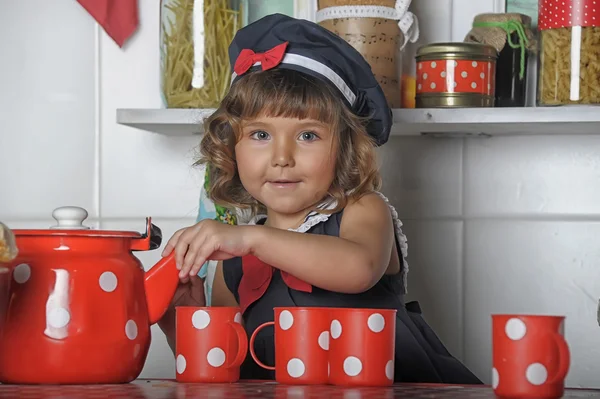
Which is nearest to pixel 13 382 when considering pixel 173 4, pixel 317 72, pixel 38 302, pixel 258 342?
pixel 38 302

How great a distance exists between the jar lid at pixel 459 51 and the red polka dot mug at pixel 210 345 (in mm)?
664

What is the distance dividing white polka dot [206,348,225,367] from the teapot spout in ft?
0.22

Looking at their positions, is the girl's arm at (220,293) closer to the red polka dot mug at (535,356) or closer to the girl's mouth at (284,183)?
the girl's mouth at (284,183)

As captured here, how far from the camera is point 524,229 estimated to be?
1550mm

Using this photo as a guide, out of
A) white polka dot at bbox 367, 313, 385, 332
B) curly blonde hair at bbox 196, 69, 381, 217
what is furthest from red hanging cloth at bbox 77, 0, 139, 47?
white polka dot at bbox 367, 313, 385, 332

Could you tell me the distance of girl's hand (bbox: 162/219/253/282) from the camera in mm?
889

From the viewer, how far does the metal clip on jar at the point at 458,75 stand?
4.47ft

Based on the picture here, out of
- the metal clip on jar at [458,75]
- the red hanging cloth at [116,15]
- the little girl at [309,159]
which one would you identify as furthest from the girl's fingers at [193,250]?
the red hanging cloth at [116,15]

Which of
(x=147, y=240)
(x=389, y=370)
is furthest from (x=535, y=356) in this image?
(x=147, y=240)

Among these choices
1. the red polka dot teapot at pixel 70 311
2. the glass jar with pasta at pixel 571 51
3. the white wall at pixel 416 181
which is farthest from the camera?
the white wall at pixel 416 181

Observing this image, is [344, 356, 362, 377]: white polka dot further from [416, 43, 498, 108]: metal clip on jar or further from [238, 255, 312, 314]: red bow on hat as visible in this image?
[416, 43, 498, 108]: metal clip on jar

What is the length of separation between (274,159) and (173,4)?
366 mm

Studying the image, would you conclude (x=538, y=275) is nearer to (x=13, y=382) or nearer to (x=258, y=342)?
(x=258, y=342)

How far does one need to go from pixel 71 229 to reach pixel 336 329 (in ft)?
0.83
